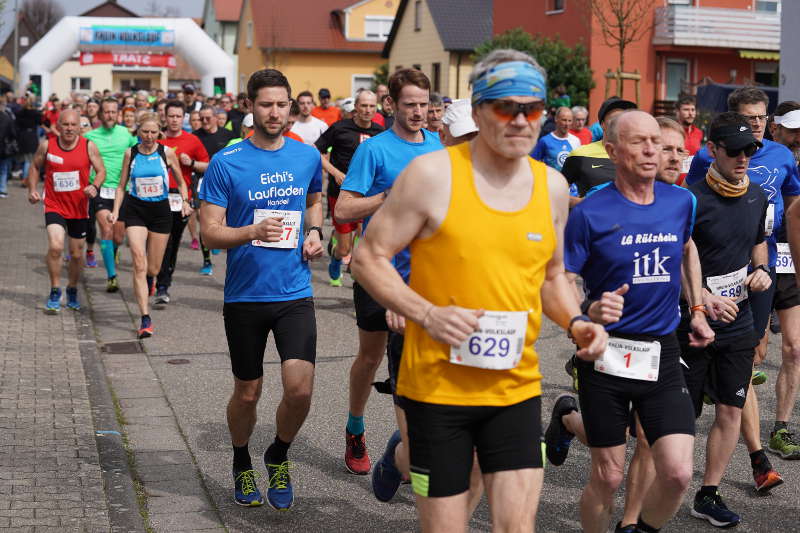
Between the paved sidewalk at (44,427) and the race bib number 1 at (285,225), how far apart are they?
148 cm

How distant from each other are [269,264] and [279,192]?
0.36 metres

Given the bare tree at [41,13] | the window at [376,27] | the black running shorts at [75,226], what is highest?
the bare tree at [41,13]

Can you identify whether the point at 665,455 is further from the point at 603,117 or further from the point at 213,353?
the point at 213,353

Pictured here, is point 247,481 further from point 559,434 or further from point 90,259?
point 90,259

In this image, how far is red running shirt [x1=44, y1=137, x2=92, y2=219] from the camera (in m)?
11.7

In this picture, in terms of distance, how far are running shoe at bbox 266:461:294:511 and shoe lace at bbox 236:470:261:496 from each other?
112mm

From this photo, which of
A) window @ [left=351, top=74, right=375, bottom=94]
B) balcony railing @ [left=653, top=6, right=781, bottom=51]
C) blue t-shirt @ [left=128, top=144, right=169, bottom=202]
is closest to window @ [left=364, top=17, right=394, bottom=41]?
window @ [left=351, top=74, right=375, bottom=94]

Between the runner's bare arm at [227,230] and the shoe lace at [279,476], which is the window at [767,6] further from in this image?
the shoe lace at [279,476]

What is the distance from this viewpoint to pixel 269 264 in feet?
19.0

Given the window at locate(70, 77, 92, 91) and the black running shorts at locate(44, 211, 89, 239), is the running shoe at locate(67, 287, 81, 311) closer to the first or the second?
the black running shorts at locate(44, 211, 89, 239)

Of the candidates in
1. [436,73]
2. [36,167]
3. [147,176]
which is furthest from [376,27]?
[147,176]

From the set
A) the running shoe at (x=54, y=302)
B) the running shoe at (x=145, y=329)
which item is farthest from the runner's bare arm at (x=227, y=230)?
the running shoe at (x=54, y=302)

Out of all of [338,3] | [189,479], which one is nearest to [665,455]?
[189,479]

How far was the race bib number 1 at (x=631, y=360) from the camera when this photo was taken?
4699 mm
